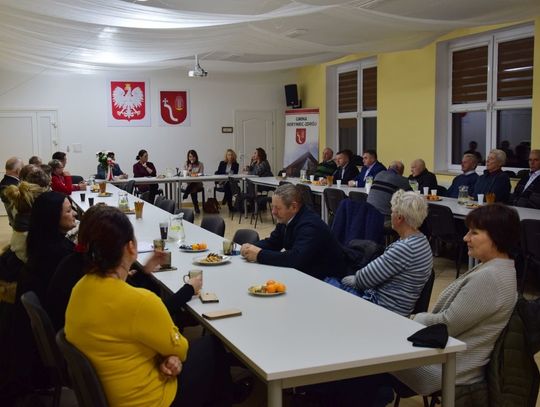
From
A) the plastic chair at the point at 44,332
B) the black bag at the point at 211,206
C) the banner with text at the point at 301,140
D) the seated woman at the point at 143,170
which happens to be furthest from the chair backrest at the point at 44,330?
the banner with text at the point at 301,140

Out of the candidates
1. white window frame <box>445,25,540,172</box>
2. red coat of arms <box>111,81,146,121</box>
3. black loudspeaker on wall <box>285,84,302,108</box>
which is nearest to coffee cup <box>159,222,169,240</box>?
white window frame <box>445,25,540,172</box>

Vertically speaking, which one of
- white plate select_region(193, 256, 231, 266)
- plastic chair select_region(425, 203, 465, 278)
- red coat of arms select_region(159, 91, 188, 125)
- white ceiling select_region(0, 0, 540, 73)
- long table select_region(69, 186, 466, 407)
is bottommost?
plastic chair select_region(425, 203, 465, 278)

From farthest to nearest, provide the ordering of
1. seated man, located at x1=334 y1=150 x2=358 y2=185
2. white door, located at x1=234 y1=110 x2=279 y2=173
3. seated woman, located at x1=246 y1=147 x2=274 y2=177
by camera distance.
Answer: white door, located at x1=234 y1=110 x2=279 y2=173 < seated woman, located at x1=246 y1=147 x2=274 y2=177 < seated man, located at x1=334 y1=150 x2=358 y2=185

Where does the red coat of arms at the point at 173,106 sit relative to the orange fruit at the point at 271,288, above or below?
above

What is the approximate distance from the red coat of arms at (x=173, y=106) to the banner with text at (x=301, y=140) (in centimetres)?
242

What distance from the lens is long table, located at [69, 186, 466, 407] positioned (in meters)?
2.18

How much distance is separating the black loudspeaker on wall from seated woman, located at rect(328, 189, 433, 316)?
35.3 feet

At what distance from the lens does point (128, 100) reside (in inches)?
513

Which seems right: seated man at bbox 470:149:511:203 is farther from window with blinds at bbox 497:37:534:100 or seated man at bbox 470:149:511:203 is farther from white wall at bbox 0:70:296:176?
white wall at bbox 0:70:296:176

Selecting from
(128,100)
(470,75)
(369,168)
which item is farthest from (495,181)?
(128,100)

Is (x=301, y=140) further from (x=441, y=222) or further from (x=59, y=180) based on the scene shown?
(x=441, y=222)

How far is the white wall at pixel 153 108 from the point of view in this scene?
12367mm

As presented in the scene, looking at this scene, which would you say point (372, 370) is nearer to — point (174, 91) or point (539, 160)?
point (539, 160)

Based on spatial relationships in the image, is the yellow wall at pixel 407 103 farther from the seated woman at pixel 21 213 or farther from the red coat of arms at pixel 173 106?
the seated woman at pixel 21 213
